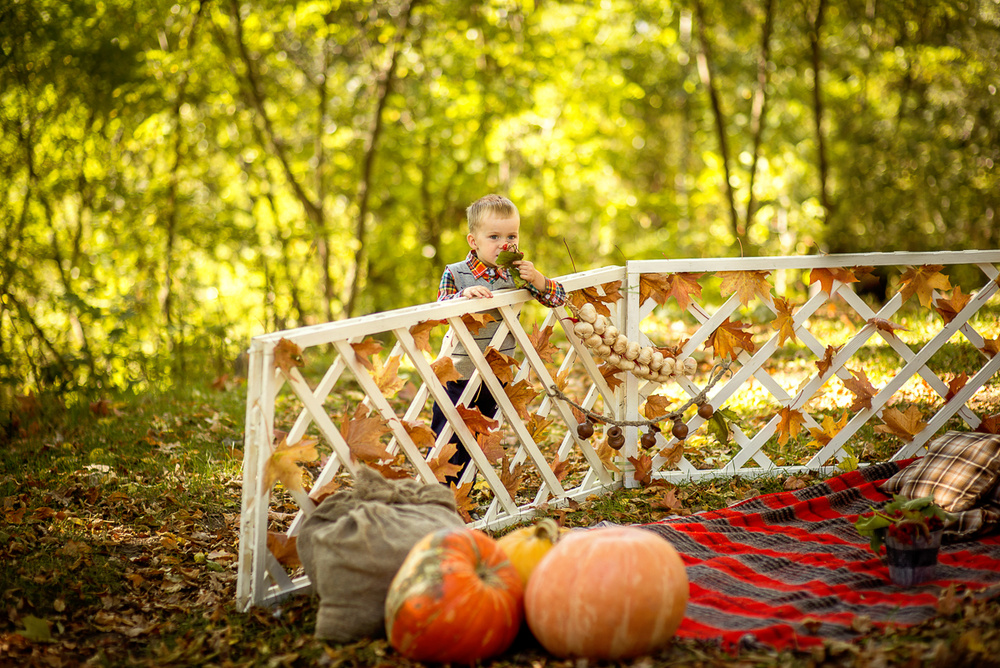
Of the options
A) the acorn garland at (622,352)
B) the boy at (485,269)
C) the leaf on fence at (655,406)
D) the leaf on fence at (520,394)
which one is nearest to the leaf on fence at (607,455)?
the leaf on fence at (655,406)

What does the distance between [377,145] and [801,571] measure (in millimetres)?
7302

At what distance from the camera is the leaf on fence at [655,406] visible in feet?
11.3

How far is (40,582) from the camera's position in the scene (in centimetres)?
273

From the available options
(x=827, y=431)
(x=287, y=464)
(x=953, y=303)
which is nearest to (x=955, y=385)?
(x=953, y=303)

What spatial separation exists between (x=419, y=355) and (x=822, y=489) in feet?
6.14

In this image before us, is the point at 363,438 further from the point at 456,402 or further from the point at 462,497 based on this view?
the point at 456,402

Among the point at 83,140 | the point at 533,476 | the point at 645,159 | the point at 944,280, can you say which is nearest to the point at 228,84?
the point at 83,140

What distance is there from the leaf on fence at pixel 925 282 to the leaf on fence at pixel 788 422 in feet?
2.34

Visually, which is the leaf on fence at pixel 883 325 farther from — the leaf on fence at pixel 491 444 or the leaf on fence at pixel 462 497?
the leaf on fence at pixel 462 497

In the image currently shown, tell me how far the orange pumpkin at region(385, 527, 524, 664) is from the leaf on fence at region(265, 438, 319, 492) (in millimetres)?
525

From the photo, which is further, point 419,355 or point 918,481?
point 918,481

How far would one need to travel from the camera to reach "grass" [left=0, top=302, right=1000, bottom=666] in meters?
2.14

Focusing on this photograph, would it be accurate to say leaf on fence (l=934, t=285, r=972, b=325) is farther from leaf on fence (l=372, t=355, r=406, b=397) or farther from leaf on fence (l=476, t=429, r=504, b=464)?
leaf on fence (l=372, t=355, r=406, b=397)

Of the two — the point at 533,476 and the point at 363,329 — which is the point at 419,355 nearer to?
the point at 363,329
